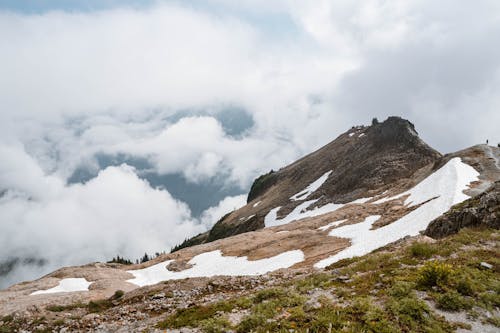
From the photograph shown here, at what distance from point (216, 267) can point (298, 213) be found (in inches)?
1551

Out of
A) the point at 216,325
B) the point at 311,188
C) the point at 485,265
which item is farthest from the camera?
the point at 311,188

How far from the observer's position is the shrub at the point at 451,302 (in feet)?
43.1

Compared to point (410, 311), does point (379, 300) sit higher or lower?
higher

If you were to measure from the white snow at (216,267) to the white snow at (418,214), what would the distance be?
818cm

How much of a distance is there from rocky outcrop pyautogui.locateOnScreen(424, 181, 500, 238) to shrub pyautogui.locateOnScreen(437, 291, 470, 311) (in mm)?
12177

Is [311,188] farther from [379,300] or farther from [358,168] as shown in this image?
[379,300]

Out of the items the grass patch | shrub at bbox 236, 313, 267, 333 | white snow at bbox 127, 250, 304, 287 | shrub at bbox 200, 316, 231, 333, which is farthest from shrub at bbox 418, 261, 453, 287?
white snow at bbox 127, 250, 304, 287

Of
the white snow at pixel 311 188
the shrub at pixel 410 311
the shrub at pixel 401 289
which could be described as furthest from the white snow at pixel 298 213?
the shrub at pixel 410 311

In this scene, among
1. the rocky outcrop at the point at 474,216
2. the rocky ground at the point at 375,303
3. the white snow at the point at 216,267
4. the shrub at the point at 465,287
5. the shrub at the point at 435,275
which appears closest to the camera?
the rocky ground at the point at 375,303

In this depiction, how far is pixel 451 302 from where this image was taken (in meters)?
13.2

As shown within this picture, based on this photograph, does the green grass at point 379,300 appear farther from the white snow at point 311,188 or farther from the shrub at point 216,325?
the white snow at point 311,188

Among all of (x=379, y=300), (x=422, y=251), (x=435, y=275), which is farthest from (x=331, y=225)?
(x=379, y=300)

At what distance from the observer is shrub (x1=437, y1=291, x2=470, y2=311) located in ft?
43.1

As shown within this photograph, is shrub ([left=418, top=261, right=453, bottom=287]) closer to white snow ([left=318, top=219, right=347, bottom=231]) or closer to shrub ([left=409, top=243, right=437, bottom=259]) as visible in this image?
shrub ([left=409, top=243, right=437, bottom=259])
